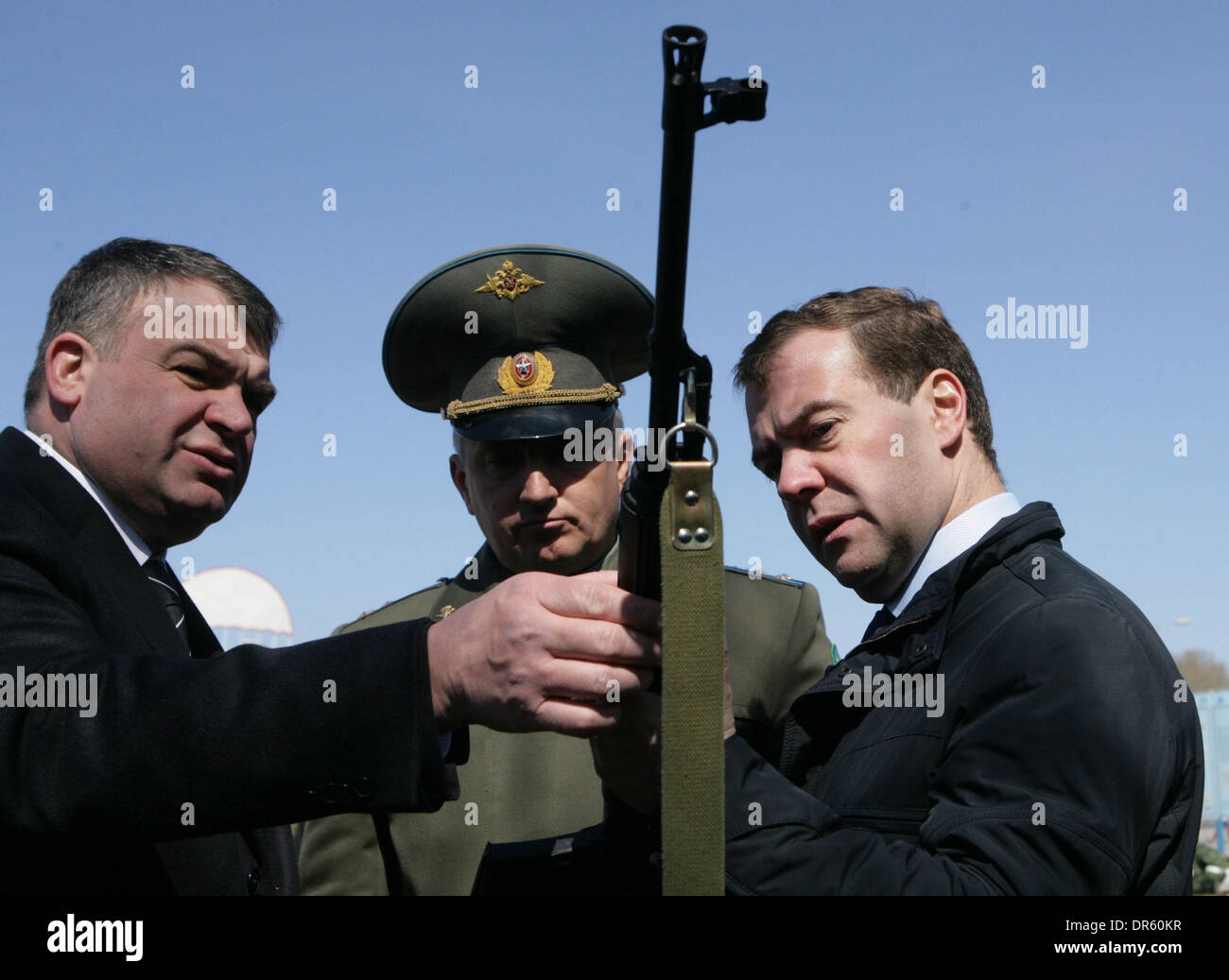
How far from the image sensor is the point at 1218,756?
23.7 metres

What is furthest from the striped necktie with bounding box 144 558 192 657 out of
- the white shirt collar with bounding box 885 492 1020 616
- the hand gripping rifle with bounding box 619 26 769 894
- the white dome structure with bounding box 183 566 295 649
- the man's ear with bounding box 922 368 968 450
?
the white dome structure with bounding box 183 566 295 649

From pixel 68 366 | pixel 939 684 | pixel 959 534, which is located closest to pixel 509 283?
pixel 68 366

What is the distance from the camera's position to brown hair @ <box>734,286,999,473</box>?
11.1ft

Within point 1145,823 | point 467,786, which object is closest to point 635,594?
point 1145,823

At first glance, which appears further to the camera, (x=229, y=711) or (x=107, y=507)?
(x=107, y=507)

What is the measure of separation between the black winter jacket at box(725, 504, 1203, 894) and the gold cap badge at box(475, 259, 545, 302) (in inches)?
86.7

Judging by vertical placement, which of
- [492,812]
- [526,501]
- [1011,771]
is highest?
[526,501]

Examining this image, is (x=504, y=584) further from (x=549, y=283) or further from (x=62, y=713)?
(x=549, y=283)

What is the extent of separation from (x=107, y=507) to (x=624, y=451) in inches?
80.7

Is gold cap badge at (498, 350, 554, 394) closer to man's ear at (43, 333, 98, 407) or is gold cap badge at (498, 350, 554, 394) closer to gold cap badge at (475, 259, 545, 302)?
gold cap badge at (475, 259, 545, 302)

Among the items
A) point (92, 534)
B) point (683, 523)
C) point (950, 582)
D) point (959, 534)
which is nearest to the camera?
point (683, 523)

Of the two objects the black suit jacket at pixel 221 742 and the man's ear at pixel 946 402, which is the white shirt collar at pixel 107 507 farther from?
the man's ear at pixel 946 402

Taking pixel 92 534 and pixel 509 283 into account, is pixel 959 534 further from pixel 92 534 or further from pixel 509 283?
pixel 92 534

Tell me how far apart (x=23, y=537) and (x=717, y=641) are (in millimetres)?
1490
